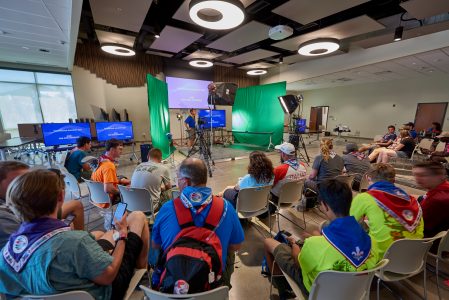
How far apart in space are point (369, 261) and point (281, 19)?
504 centimetres

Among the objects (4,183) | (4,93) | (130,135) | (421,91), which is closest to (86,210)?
(4,183)

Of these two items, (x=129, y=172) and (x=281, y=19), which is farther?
(x=129, y=172)

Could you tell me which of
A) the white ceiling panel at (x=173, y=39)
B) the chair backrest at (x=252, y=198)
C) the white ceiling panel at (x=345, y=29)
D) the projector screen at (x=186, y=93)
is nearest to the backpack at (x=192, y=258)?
the chair backrest at (x=252, y=198)

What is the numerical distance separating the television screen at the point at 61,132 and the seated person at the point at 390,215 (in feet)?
19.9

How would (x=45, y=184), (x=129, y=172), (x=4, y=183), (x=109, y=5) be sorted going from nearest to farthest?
1. (x=45, y=184)
2. (x=4, y=183)
3. (x=109, y=5)
4. (x=129, y=172)

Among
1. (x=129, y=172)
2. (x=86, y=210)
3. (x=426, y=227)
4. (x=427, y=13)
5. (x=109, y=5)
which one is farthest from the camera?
(x=129, y=172)

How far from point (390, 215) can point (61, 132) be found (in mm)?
6249

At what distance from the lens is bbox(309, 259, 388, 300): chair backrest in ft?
3.07

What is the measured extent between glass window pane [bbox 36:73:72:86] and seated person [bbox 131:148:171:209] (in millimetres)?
7124

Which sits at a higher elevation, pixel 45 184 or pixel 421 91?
pixel 421 91

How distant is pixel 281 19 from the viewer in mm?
4492

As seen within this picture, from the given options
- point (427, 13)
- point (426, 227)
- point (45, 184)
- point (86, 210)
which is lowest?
point (86, 210)

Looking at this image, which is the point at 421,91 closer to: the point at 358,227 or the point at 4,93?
the point at 358,227

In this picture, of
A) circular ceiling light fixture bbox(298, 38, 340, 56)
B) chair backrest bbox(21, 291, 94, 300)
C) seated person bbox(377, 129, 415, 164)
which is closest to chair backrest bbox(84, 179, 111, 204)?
chair backrest bbox(21, 291, 94, 300)
